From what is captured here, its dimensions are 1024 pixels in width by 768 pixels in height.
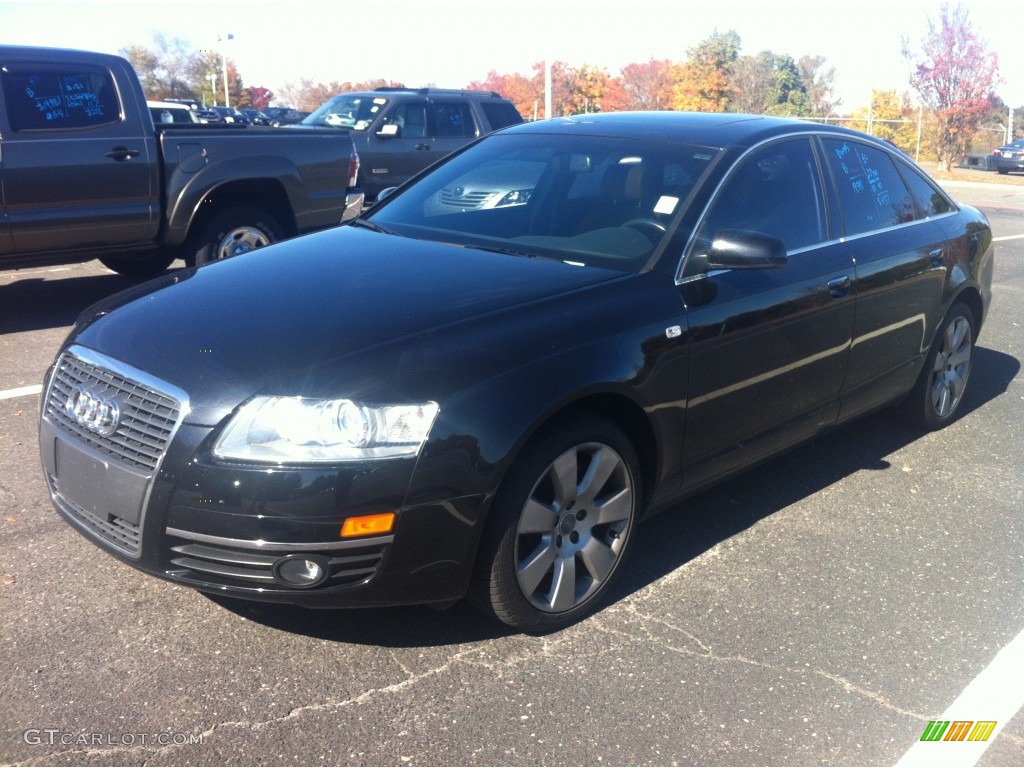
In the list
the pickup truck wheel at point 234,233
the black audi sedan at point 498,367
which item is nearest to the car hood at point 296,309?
the black audi sedan at point 498,367

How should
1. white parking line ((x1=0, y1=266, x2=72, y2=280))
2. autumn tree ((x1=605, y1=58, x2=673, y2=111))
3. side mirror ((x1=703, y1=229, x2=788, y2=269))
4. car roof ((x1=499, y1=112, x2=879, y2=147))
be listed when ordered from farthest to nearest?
autumn tree ((x1=605, y1=58, x2=673, y2=111))
white parking line ((x1=0, y1=266, x2=72, y2=280))
car roof ((x1=499, y1=112, x2=879, y2=147))
side mirror ((x1=703, y1=229, x2=788, y2=269))

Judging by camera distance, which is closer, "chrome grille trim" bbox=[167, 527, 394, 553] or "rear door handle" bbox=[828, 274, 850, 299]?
"chrome grille trim" bbox=[167, 527, 394, 553]

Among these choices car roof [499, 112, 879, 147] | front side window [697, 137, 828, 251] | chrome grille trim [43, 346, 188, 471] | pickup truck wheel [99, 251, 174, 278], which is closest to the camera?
chrome grille trim [43, 346, 188, 471]

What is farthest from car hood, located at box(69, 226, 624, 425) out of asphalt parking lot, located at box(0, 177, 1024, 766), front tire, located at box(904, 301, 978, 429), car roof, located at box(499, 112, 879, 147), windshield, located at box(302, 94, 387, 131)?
windshield, located at box(302, 94, 387, 131)

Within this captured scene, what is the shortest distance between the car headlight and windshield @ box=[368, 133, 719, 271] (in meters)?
1.28

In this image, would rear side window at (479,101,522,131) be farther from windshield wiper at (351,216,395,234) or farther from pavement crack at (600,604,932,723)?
pavement crack at (600,604,932,723)

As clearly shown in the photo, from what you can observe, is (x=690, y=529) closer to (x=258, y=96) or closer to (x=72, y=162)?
(x=72, y=162)

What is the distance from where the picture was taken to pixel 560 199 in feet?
14.8

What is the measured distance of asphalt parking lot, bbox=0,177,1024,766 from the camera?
2.98m

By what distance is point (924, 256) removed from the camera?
5.30 metres

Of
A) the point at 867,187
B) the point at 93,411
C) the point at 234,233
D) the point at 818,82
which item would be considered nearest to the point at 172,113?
the point at 234,233

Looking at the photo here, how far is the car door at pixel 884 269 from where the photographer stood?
191 inches

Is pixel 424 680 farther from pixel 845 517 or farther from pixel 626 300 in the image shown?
pixel 845 517

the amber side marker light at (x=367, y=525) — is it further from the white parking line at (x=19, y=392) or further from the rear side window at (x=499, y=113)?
the rear side window at (x=499, y=113)
